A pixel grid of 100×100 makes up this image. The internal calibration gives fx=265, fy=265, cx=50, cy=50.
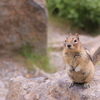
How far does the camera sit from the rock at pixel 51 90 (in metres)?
3.45

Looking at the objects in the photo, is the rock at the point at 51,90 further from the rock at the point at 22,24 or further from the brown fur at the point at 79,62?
the rock at the point at 22,24

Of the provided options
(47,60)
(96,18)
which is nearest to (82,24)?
(96,18)

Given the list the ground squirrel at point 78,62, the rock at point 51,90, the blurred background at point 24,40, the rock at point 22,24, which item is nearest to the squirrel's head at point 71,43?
the ground squirrel at point 78,62

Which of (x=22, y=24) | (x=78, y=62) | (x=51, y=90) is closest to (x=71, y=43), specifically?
(x=78, y=62)

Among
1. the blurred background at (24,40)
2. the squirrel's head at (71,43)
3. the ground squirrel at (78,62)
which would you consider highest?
the squirrel's head at (71,43)

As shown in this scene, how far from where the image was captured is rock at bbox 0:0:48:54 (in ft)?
21.8

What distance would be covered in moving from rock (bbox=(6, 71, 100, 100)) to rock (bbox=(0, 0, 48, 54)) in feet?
8.83

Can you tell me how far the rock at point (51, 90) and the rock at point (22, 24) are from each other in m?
2.69

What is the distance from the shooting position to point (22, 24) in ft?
22.3

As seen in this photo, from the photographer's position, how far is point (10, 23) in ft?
22.1

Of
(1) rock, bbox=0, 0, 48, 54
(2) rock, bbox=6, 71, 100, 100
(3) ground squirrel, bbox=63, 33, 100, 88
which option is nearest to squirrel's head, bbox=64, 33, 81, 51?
(3) ground squirrel, bbox=63, 33, 100, 88

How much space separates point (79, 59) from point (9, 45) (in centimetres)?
381

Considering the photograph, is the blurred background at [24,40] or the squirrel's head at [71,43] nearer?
the squirrel's head at [71,43]

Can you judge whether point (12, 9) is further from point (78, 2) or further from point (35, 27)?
point (78, 2)
